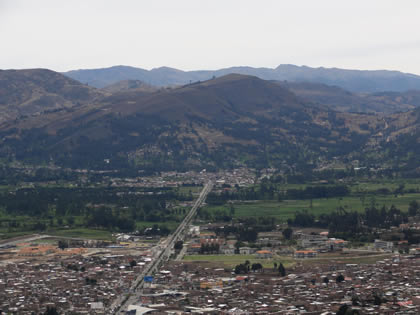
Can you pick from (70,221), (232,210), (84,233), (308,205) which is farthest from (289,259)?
(308,205)

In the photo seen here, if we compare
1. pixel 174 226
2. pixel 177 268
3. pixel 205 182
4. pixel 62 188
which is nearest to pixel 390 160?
pixel 205 182

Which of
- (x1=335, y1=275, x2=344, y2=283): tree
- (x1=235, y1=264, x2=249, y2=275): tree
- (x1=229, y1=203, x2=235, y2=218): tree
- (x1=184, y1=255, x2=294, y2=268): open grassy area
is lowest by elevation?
(x1=184, y1=255, x2=294, y2=268): open grassy area

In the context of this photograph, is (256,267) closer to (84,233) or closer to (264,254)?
(264,254)

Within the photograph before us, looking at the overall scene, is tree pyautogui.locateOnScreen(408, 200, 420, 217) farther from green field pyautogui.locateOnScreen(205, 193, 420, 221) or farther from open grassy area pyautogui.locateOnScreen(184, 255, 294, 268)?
open grassy area pyautogui.locateOnScreen(184, 255, 294, 268)

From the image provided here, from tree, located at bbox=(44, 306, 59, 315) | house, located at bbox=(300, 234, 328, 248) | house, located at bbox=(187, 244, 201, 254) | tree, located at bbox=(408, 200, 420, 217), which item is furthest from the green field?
tree, located at bbox=(44, 306, 59, 315)

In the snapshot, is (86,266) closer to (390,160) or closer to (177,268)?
(177,268)

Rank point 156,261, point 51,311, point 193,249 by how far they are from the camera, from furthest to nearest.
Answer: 1. point 193,249
2. point 156,261
3. point 51,311

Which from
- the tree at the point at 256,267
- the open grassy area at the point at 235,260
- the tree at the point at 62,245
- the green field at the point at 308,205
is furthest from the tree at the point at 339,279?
the green field at the point at 308,205
